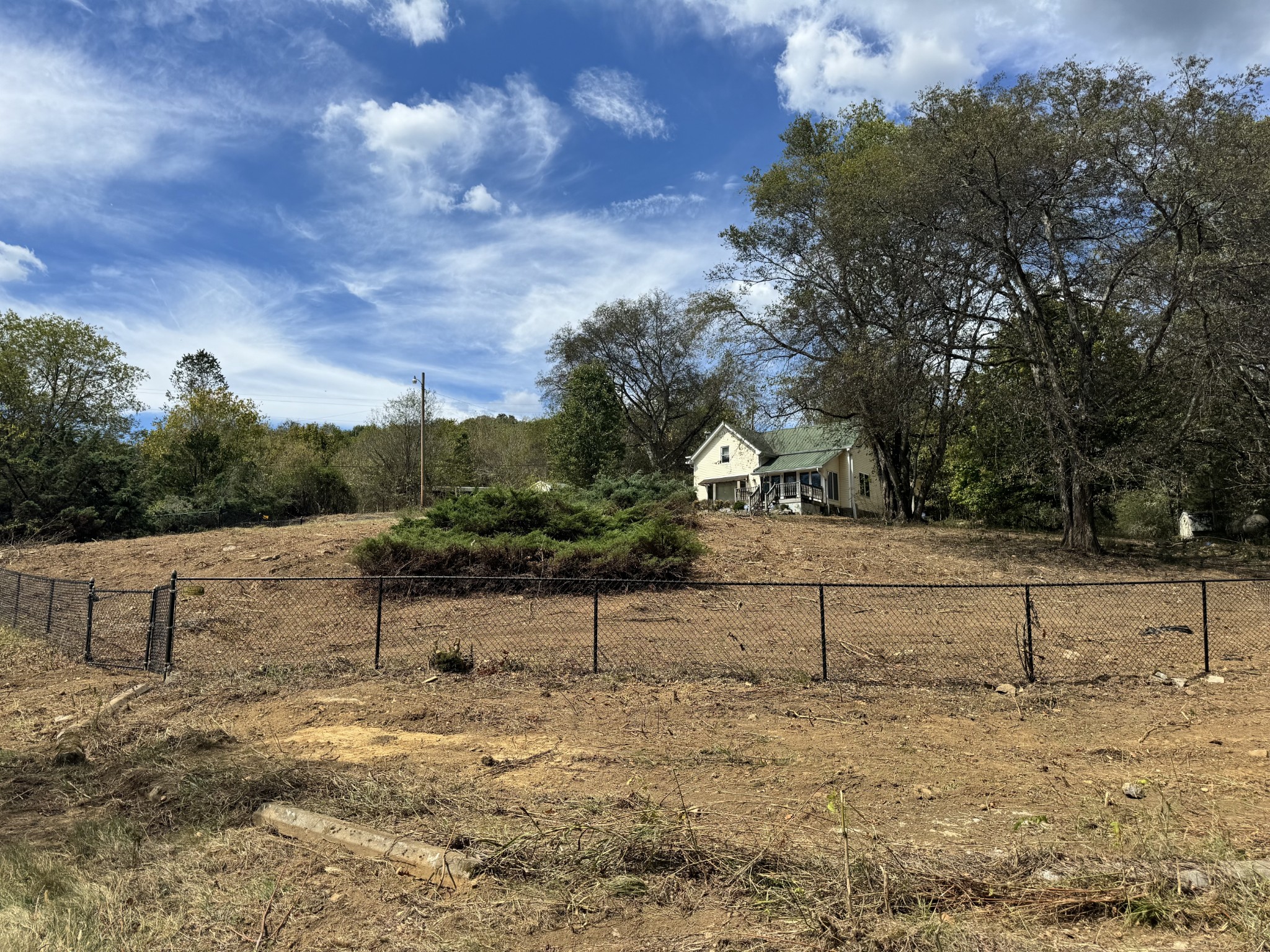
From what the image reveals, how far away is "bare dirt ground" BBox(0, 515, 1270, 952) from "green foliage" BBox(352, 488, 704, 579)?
17.5 feet

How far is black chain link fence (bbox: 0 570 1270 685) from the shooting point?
9641mm

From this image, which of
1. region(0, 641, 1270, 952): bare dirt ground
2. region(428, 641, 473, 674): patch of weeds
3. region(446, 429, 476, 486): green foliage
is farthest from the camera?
region(446, 429, 476, 486): green foliage

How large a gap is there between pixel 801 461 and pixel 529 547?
34432 mm

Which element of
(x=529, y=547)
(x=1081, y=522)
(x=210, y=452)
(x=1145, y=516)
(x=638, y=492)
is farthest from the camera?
(x=210, y=452)

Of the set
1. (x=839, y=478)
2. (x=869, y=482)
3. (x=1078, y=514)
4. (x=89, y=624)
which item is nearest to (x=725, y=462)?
(x=839, y=478)

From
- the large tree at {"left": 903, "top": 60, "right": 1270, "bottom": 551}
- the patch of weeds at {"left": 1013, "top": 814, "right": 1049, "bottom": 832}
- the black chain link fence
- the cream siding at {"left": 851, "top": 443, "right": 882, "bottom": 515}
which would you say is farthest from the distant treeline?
the patch of weeds at {"left": 1013, "top": 814, "right": 1049, "bottom": 832}

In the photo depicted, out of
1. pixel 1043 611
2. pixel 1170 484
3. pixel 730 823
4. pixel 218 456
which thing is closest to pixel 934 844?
pixel 730 823

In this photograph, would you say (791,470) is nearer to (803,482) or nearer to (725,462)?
(803,482)

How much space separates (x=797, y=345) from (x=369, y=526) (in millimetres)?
15878

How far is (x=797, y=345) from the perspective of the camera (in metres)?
27.1

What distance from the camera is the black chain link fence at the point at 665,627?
9641 millimetres

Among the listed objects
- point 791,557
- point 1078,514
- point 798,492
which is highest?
point 798,492

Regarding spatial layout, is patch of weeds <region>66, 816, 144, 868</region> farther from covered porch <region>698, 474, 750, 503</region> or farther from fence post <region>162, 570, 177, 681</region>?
covered porch <region>698, 474, 750, 503</region>

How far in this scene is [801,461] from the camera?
47000 millimetres
